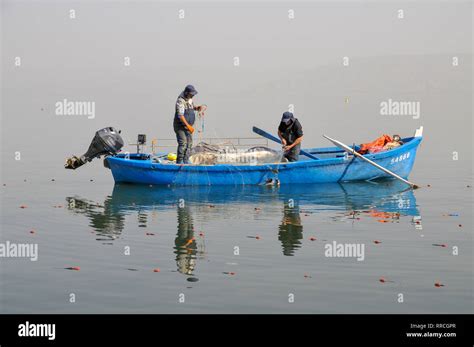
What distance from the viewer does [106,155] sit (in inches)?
885

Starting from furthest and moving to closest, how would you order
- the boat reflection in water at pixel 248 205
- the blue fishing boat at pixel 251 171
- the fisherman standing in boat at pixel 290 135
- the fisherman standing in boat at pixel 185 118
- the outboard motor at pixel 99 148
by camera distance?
the outboard motor at pixel 99 148
the blue fishing boat at pixel 251 171
the fisherman standing in boat at pixel 290 135
the fisherman standing in boat at pixel 185 118
the boat reflection in water at pixel 248 205

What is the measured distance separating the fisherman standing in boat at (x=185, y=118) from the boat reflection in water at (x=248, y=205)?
4.00 feet

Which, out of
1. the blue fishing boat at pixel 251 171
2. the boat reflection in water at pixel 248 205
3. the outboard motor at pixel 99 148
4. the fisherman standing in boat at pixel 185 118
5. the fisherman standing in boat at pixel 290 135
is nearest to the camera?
the boat reflection in water at pixel 248 205

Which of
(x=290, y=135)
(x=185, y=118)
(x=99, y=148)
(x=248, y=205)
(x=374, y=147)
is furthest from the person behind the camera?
(x=374, y=147)

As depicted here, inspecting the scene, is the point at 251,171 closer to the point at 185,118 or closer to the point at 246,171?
the point at 246,171

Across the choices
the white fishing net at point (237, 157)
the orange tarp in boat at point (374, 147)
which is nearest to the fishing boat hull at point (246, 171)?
the white fishing net at point (237, 157)

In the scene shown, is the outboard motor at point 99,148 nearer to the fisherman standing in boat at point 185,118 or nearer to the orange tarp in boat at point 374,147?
the fisherman standing in boat at point 185,118

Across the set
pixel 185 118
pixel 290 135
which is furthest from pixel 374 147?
pixel 185 118

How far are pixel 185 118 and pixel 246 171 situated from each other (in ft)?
7.70

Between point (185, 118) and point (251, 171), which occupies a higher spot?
point (185, 118)

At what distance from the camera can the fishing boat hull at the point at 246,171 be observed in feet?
71.3

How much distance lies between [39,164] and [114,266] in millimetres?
19127

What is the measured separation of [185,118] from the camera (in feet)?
69.1

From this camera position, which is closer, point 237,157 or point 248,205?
point 248,205
